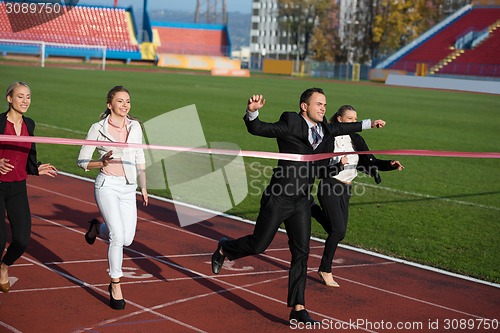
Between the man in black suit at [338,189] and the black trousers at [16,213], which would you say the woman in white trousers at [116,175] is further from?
the man in black suit at [338,189]

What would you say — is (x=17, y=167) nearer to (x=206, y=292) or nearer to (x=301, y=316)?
(x=206, y=292)

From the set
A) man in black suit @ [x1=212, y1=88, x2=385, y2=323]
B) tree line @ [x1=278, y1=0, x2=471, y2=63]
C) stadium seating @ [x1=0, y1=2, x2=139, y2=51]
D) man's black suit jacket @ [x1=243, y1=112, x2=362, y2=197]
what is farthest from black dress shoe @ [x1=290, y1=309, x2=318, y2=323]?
tree line @ [x1=278, y1=0, x2=471, y2=63]

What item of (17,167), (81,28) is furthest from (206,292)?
(81,28)

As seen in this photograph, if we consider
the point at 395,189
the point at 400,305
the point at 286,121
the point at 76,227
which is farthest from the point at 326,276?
A: the point at 395,189

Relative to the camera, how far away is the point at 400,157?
67.3 feet

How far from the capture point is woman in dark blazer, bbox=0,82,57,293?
730cm

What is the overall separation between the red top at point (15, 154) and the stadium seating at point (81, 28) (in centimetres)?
6156

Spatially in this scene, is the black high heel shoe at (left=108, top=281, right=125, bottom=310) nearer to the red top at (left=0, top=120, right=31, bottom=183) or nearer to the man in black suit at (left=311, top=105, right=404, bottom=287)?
the red top at (left=0, top=120, right=31, bottom=183)

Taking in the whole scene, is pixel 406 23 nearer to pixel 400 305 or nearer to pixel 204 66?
pixel 204 66

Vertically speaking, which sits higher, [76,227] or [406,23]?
[406,23]

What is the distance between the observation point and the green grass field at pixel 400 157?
36.6 feet

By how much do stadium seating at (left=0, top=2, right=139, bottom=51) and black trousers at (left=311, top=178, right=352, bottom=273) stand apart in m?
61.5

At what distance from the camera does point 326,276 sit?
864 cm

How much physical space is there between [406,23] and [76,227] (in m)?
81.3
